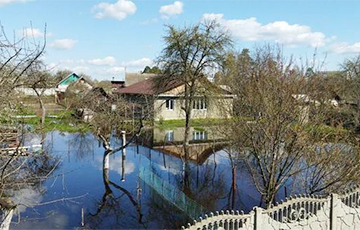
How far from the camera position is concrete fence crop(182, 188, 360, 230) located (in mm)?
6105

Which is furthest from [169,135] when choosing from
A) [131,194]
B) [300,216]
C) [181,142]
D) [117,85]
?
[117,85]

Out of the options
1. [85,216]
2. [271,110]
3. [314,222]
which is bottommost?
[85,216]

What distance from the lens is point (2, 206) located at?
245 inches

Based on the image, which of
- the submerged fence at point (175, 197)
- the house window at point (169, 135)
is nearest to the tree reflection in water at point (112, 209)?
the submerged fence at point (175, 197)

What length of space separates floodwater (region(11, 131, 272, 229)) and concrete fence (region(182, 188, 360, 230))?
12.7 ft

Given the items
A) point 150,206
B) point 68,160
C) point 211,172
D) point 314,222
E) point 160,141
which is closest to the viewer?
point 314,222

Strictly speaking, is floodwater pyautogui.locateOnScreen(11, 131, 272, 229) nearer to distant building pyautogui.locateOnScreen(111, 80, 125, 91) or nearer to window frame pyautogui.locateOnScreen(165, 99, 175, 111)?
window frame pyautogui.locateOnScreen(165, 99, 175, 111)

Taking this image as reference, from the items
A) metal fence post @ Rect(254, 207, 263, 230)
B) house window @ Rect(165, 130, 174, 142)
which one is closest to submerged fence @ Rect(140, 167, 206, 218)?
metal fence post @ Rect(254, 207, 263, 230)

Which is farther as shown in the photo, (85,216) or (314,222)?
(85,216)

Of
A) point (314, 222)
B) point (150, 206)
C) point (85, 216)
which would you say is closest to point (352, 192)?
point (314, 222)

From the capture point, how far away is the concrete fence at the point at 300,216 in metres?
6.11

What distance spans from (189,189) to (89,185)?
4316 millimetres

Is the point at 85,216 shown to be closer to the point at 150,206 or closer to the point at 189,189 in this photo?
the point at 150,206

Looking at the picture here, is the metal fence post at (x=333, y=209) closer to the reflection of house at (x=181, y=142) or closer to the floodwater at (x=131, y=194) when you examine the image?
the floodwater at (x=131, y=194)
